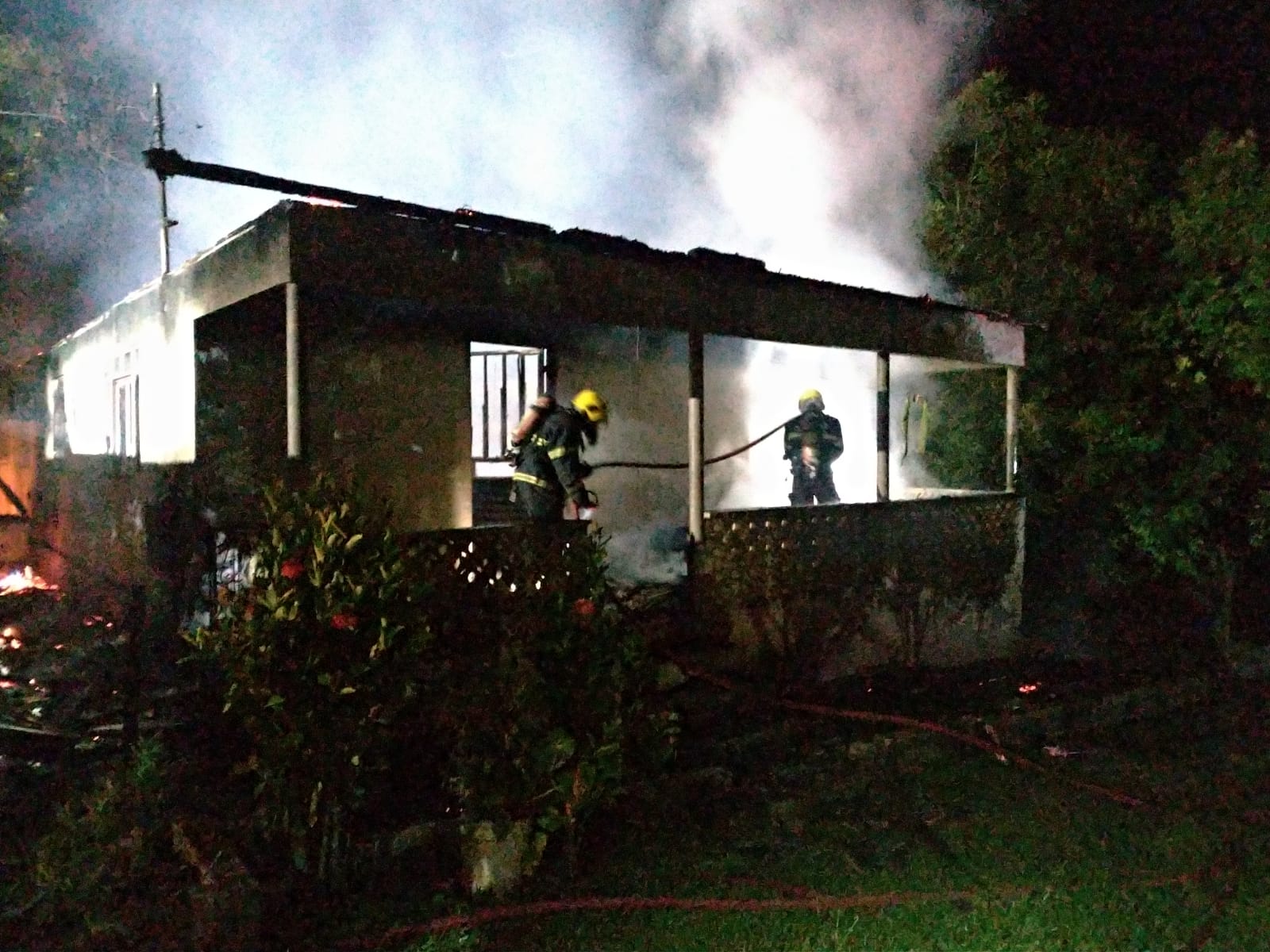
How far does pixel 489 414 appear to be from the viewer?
414 inches

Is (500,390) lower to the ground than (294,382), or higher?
higher

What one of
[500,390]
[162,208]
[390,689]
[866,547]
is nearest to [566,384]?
[500,390]

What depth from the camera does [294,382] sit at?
5.79 m

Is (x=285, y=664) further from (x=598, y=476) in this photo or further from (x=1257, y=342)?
(x=1257, y=342)

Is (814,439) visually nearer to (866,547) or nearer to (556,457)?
(866,547)

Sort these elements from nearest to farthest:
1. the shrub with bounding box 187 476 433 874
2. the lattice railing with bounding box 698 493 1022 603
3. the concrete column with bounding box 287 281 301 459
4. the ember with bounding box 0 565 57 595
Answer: the shrub with bounding box 187 476 433 874 < the concrete column with bounding box 287 281 301 459 < the lattice railing with bounding box 698 493 1022 603 < the ember with bounding box 0 565 57 595

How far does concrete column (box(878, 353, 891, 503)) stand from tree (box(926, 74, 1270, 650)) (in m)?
3.07

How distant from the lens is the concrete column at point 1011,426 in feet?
35.2

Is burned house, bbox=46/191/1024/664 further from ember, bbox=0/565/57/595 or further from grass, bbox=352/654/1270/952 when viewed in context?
grass, bbox=352/654/1270/952

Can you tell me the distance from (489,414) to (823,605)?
409 centimetres

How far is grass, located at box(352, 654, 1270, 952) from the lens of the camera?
167 inches

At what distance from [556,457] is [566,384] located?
3208mm

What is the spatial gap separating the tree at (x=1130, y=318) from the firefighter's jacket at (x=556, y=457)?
22.2 feet

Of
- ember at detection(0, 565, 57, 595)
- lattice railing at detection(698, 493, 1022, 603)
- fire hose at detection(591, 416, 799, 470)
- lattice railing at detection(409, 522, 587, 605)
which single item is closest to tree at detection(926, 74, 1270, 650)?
lattice railing at detection(698, 493, 1022, 603)
